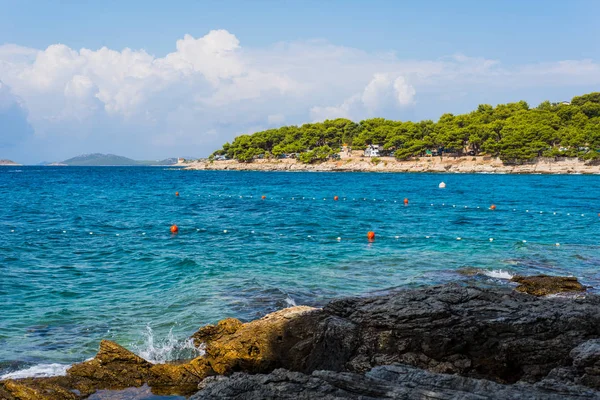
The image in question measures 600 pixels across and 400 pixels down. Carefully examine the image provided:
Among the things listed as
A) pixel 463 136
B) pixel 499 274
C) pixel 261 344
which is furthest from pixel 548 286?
pixel 463 136

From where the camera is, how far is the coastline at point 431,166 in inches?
4388

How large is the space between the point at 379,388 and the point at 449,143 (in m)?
131

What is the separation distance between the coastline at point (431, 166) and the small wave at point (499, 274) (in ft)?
334

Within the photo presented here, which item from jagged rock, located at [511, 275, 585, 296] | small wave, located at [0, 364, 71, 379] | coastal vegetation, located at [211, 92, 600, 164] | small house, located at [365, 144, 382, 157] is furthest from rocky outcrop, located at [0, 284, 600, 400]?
small house, located at [365, 144, 382, 157]

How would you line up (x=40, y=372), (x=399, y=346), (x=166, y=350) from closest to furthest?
(x=399, y=346) → (x=40, y=372) → (x=166, y=350)

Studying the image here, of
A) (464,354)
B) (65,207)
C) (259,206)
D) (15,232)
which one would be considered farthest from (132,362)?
(65,207)

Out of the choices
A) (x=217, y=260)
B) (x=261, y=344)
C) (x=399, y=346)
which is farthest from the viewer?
(x=217, y=260)

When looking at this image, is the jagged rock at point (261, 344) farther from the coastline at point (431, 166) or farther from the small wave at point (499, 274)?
the coastline at point (431, 166)

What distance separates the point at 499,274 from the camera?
58.5 ft

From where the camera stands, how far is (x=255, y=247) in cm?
2481

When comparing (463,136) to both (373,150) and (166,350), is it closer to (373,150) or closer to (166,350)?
(373,150)

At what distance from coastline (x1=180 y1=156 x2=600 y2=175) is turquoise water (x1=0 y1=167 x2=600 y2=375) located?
75479 mm

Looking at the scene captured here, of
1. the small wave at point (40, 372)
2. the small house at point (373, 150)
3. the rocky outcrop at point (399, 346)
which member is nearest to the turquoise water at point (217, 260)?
the small wave at point (40, 372)

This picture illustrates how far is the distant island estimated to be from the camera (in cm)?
11438
